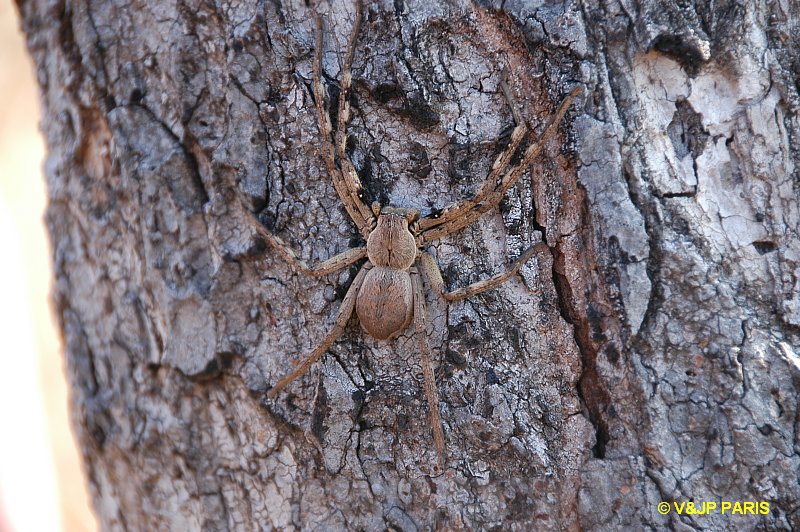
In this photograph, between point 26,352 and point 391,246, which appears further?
point 26,352

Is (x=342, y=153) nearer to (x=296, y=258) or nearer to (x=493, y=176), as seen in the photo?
(x=296, y=258)

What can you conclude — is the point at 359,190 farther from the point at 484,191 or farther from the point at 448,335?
the point at 448,335

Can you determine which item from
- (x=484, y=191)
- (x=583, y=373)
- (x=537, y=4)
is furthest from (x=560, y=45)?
(x=583, y=373)

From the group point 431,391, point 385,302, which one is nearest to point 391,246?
point 385,302

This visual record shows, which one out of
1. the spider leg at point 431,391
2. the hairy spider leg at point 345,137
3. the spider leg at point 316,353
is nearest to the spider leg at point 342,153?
the hairy spider leg at point 345,137

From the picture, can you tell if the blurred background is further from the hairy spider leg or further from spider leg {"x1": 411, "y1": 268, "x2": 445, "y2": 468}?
spider leg {"x1": 411, "y1": 268, "x2": 445, "y2": 468}

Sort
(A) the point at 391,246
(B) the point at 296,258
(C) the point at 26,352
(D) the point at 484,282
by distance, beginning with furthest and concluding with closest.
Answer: (C) the point at 26,352 → (A) the point at 391,246 → (B) the point at 296,258 → (D) the point at 484,282

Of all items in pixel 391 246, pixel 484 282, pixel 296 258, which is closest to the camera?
pixel 484 282
